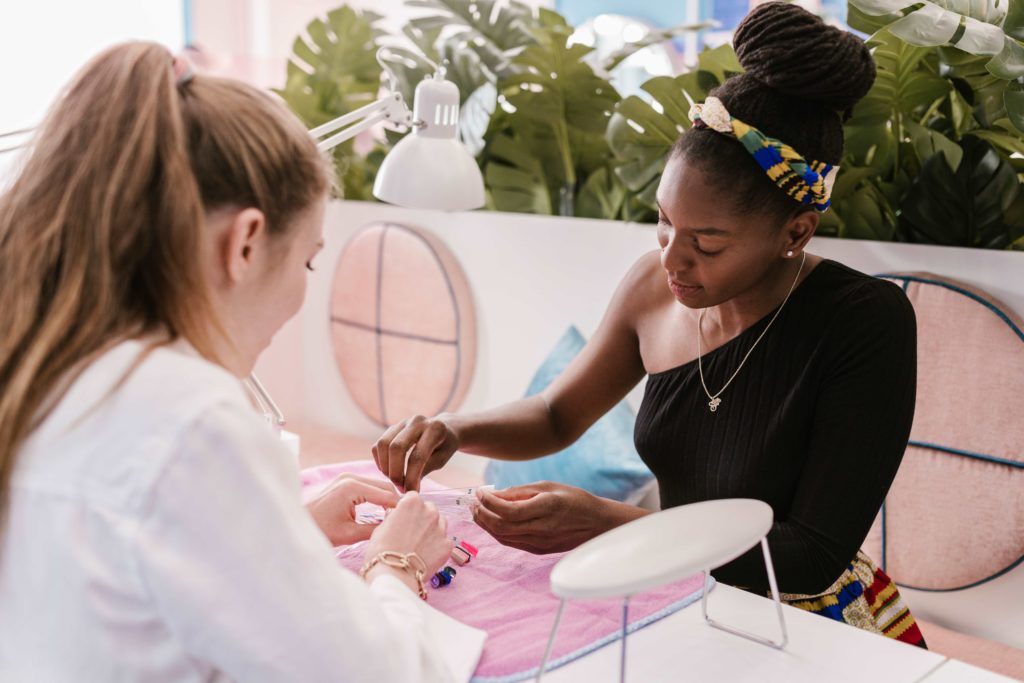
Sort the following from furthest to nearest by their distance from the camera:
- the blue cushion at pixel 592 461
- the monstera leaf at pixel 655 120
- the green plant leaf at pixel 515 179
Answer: the green plant leaf at pixel 515 179, the blue cushion at pixel 592 461, the monstera leaf at pixel 655 120

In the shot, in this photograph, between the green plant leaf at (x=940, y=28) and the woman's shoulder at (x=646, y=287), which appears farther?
the woman's shoulder at (x=646, y=287)

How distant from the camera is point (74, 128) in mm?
746

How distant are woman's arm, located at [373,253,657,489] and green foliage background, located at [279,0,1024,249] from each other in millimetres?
466

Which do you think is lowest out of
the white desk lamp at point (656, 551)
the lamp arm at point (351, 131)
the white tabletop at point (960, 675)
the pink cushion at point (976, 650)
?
the pink cushion at point (976, 650)

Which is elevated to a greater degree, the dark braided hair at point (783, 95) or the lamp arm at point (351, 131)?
the dark braided hair at point (783, 95)

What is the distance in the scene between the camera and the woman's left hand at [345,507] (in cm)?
126

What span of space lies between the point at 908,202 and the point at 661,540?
3.98ft

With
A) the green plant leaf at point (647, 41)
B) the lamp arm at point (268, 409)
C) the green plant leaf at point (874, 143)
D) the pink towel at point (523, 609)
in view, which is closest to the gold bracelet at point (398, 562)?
the pink towel at point (523, 609)

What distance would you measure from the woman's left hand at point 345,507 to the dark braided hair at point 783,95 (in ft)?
1.99

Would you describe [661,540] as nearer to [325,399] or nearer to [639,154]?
[639,154]

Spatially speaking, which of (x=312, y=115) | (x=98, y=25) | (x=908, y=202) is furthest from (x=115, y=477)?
(x=98, y=25)

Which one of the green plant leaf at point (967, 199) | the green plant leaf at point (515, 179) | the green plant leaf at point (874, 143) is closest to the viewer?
the green plant leaf at point (967, 199)

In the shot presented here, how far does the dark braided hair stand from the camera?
1.25 meters

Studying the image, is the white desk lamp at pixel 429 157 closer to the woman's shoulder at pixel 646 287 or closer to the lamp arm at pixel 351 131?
the lamp arm at pixel 351 131
